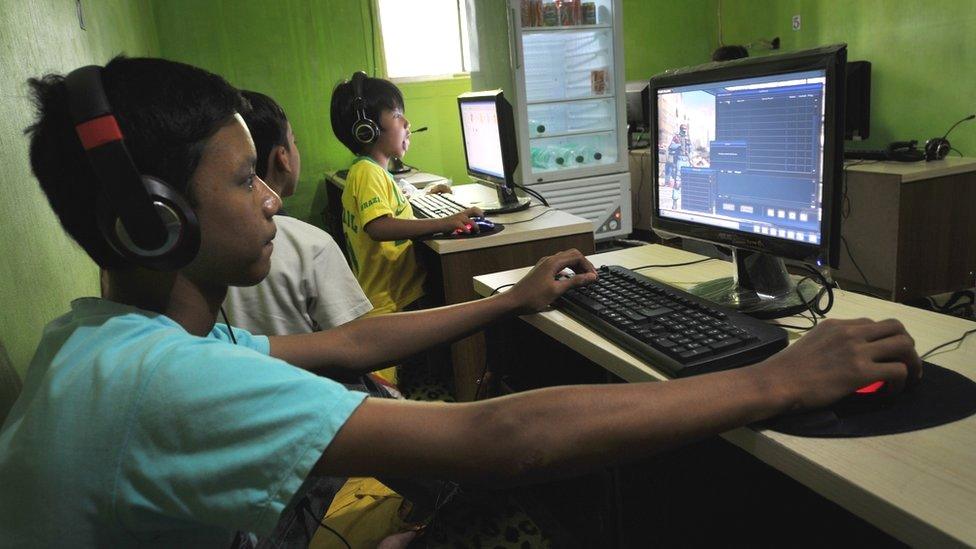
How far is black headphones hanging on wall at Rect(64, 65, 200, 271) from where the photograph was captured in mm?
575

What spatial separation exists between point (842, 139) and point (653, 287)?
0.35m

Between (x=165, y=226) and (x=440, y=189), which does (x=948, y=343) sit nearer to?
(x=165, y=226)

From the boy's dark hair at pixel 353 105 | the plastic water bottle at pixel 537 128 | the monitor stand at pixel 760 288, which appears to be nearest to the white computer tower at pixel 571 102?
the plastic water bottle at pixel 537 128

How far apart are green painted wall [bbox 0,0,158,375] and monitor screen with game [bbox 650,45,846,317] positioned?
37.8 inches

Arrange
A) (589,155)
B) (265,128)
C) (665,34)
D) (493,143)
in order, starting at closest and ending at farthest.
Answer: (265,128) → (493,143) → (589,155) → (665,34)

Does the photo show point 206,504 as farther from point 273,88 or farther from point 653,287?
point 273,88

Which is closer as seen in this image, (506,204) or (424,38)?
(506,204)

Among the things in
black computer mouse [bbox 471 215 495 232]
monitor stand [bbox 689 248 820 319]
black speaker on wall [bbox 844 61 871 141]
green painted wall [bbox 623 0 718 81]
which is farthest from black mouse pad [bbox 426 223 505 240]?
green painted wall [bbox 623 0 718 81]

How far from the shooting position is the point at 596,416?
607mm

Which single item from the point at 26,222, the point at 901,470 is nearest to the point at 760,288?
the point at 901,470

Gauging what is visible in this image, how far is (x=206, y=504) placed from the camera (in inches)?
20.3

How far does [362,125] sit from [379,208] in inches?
12.7

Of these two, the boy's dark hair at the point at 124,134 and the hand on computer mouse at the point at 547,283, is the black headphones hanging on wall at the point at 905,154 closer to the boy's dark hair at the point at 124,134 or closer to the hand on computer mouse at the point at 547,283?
the hand on computer mouse at the point at 547,283

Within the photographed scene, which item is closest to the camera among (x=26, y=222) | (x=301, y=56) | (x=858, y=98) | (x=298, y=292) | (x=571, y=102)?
(x=26, y=222)
